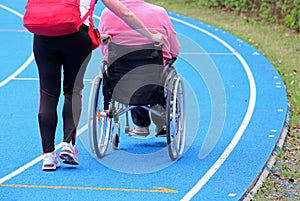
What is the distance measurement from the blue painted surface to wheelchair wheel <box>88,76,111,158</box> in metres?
0.15

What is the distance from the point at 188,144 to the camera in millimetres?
8141

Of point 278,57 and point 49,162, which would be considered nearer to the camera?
point 49,162

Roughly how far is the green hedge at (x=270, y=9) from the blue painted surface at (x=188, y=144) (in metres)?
3.78

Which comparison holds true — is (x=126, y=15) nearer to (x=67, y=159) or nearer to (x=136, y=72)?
(x=136, y=72)

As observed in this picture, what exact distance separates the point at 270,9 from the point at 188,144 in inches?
470

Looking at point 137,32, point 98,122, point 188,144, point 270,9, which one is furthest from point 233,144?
point 270,9

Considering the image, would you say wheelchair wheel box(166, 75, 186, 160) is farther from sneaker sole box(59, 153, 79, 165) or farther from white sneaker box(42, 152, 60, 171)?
white sneaker box(42, 152, 60, 171)

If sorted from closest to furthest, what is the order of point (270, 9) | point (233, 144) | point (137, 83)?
point (137, 83) → point (233, 144) → point (270, 9)

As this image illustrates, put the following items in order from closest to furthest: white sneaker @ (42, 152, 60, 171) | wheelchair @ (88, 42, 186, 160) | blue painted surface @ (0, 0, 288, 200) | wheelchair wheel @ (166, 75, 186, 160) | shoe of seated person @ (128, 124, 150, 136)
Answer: blue painted surface @ (0, 0, 288, 200), white sneaker @ (42, 152, 60, 171), wheelchair wheel @ (166, 75, 186, 160), wheelchair @ (88, 42, 186, 160), shoe of seated person @ (128, 124, 150, 136)

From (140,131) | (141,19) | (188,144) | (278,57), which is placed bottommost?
(278,57)

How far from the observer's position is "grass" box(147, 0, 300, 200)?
675 centimetres

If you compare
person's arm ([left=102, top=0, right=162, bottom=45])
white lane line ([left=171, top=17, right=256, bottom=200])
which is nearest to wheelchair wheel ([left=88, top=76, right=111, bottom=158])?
person's arm ([left=102, top=0, right=162, bottom=45])

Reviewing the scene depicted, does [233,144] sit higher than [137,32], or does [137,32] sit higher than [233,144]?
[137,32]

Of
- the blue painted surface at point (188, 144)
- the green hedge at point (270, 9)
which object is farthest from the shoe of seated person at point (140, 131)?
the green hedge at point (270, 9)
